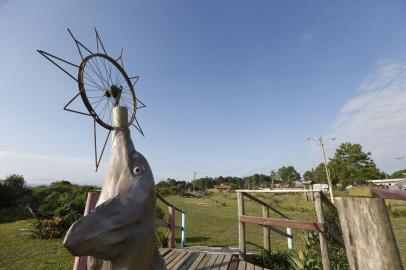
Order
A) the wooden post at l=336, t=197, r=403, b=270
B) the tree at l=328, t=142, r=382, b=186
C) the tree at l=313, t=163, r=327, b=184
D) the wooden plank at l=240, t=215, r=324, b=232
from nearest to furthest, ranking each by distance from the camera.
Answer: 1. the wooden post at l=336, t=197, r=403, b=270
2. the wooden plank at l=240, t=215, r=324, b=232
3. the tree at l=328, t=142, r=382, b=186
4. the tree at l=313, t=163, r=327, b=184

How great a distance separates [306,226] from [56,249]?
9.19 metres

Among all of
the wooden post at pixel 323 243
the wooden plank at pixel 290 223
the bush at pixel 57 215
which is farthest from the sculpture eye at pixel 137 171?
the bush at pixel 57 215

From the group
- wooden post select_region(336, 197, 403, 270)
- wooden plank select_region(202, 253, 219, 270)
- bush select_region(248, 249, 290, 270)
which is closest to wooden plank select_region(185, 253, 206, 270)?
wooden plank select_region(202, 253, 219, 270)

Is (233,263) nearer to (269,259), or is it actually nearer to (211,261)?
(211,261)

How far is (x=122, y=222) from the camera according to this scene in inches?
95.2

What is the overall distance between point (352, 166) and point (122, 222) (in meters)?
43.8

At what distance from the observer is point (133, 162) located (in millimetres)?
2836

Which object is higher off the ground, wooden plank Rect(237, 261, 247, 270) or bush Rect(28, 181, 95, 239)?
bush Rect(28, 181, 95, 239)

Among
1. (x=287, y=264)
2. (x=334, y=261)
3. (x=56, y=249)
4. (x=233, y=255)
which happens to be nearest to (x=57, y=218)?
(x=56, y=249)

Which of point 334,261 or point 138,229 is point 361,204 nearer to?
point 138,229

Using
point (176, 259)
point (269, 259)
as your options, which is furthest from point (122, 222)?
point (269, 259)

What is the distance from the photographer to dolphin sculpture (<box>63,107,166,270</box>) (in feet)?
7.39

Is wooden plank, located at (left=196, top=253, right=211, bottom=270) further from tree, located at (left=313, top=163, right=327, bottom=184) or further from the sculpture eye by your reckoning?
tree, located at (left=313, top=163, right=327, bottom=184)

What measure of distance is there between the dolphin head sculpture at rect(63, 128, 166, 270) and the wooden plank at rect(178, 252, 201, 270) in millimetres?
3309
